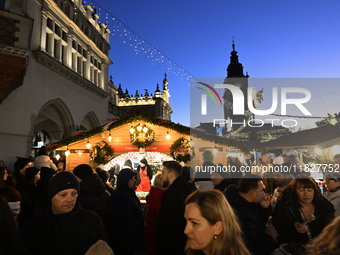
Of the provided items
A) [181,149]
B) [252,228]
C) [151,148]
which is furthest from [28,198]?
[181,149]

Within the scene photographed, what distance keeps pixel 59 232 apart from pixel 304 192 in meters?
2.74

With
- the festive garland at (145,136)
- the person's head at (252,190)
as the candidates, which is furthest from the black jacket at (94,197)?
the festive garland at (145,136)

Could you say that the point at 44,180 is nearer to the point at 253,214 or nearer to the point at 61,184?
the point at 61,184

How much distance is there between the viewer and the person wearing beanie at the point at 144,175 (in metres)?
7.81

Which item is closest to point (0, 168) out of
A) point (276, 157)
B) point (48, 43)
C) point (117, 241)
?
point (117, 241)

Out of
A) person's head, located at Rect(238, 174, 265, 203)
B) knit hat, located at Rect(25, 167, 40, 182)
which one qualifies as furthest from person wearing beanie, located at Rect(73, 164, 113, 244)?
person's head, located at Rect(238, 174, 265, 203)

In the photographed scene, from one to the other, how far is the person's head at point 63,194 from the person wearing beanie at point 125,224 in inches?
55.9

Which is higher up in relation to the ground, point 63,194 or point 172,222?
point 63,194

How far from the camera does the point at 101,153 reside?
30.1ft

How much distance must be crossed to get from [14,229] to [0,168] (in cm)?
291

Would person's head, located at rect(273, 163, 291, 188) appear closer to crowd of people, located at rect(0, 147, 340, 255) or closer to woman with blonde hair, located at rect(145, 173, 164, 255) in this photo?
crowd of people, located at rect(0, 147, 340, 255)

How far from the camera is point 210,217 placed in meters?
1.67

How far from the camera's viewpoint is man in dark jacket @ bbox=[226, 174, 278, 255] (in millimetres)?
2219

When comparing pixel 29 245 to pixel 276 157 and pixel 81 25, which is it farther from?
pixel 81 25
